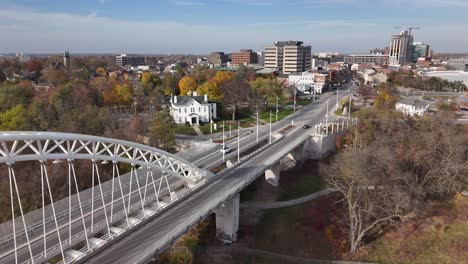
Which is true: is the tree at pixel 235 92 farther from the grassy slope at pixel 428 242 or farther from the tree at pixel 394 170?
the grassy slope at pixel 428 242

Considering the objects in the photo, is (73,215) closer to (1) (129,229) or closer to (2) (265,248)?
(1) (129,229)

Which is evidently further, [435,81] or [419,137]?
[435,81]

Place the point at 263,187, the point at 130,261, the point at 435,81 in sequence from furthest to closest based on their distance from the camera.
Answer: the point at 435,81 < the point at 263,187 < the point at 130,261

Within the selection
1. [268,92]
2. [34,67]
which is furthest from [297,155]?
[34,67]

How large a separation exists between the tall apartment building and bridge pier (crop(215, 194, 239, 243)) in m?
145

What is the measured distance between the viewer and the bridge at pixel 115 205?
22.1 metres

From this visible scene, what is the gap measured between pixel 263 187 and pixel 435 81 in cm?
10255

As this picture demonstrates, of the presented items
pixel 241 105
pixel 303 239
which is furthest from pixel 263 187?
pixel 241 105

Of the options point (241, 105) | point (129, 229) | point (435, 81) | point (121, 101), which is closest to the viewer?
point (129, 229)

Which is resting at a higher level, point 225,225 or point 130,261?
point 130,261

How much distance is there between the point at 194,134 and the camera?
224ft

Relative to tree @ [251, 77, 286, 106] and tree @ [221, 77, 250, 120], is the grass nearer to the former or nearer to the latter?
tree @ [221, 77, 250, 120]

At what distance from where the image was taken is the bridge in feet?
72.4

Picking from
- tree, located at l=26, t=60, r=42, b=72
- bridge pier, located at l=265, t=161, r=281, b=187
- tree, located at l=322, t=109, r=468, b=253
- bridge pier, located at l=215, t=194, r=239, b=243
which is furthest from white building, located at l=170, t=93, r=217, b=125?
tree, located at l=26, t=60, r=42, b=72
